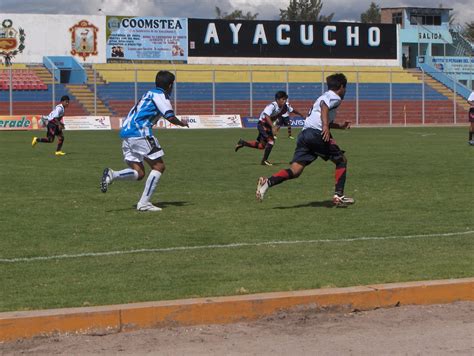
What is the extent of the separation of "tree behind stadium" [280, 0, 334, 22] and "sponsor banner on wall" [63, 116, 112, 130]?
269 feet

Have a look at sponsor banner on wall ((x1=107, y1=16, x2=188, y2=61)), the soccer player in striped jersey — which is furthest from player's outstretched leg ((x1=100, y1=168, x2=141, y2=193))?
sponsor banner on wall ((x1=107, y1=16, x2=188, y2=61))

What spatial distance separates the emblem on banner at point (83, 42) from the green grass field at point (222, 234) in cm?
4634

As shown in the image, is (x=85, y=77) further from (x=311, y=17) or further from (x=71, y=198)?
(x=311, y=17)

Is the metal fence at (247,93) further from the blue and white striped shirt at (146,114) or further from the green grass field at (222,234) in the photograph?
the blue and white striped shirt at (146,114)

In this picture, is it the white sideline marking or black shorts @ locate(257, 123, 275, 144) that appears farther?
black shorts @ locate(257, 123, 275, 144)

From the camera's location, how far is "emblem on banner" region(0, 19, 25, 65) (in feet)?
205

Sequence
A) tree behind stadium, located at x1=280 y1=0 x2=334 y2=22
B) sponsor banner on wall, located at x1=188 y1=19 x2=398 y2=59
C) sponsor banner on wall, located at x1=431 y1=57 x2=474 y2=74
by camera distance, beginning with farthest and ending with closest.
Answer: tree behind stadium, located at x1=280 y1=0 x2=334 y2=22 → sponsor banner on wall, located at x1=431 y1=57 x2=474 y2=74 → sponsor banner on wall, located at x1=188 y1=19 x2=398 y2=59

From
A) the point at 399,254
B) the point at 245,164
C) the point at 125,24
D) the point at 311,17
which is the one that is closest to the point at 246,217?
the point at 399,254

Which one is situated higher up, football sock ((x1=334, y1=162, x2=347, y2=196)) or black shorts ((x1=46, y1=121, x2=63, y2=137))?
black shorts ((x1=46, y1=121, x2=63, y2=137))

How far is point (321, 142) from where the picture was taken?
13047mm

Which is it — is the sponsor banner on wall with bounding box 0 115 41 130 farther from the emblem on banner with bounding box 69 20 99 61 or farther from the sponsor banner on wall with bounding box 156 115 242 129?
the emblem on banner with bounding box 69 20 99 61

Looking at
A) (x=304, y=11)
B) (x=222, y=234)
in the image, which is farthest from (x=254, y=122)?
(x=304, y=11)

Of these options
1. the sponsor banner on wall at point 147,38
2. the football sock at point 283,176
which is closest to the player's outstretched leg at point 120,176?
the football sock at point 283,176

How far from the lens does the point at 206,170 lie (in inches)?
809
